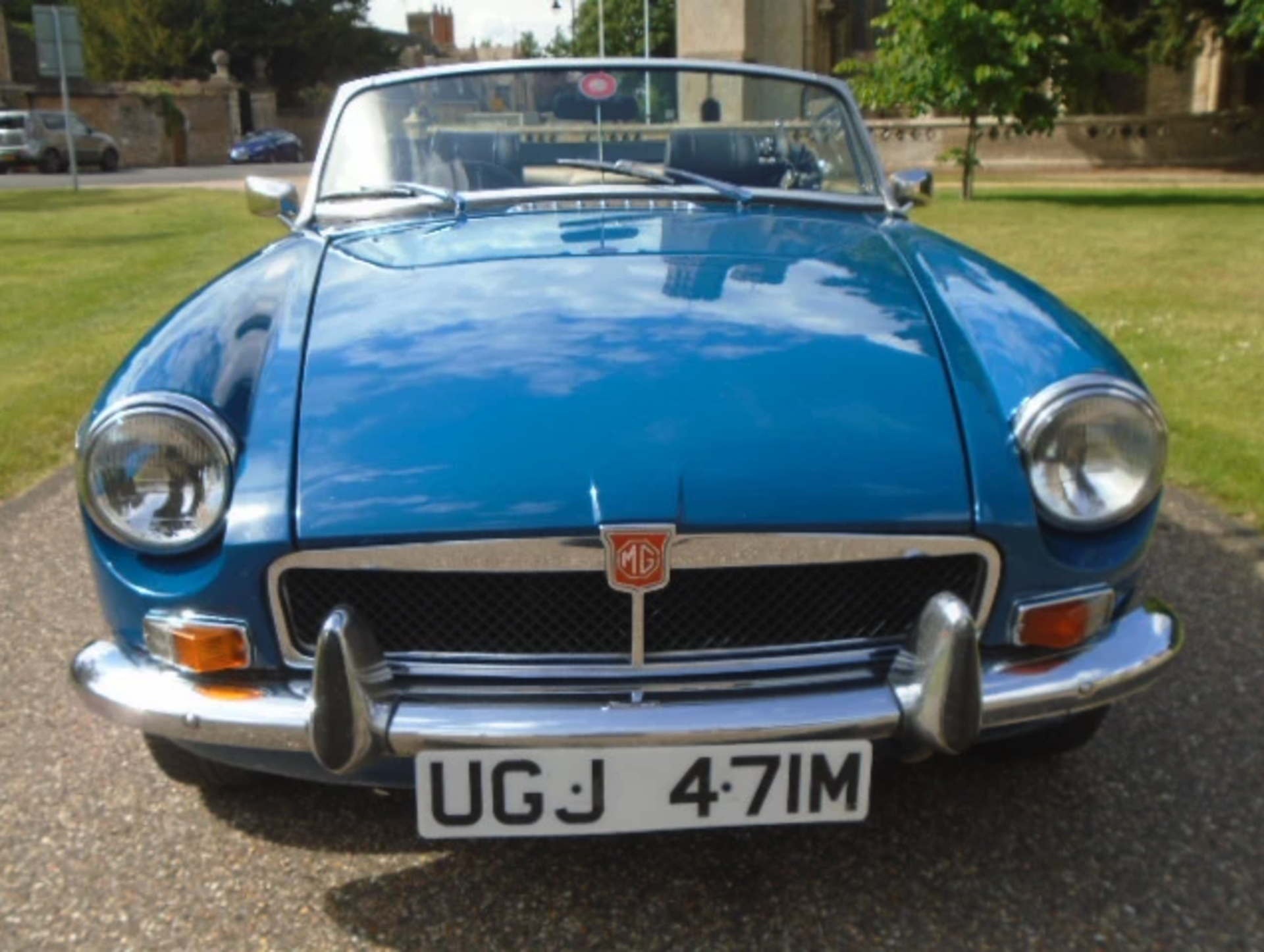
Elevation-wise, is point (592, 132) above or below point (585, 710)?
above

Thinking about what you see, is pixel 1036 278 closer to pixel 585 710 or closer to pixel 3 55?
pixel 585 710

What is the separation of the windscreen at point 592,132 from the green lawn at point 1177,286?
1.98 metres

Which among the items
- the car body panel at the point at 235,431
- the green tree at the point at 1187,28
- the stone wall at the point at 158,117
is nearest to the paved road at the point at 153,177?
the stone wall at the point at 158,117

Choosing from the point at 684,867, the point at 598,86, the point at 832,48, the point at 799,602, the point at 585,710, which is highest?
the point at 832,48

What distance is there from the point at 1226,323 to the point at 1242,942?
6.35 m

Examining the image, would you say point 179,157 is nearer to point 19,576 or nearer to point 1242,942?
point 19,576

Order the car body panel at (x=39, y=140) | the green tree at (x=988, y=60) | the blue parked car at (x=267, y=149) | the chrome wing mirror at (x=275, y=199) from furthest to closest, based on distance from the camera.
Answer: the blue parked car at (x=267, y=149), the car body panel at (x=39, y=140), the green tree at (x=988, y=60), the chrome wing mirror at (x=275, y=199)

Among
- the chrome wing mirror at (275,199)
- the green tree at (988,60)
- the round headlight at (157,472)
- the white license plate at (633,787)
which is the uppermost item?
the green tree at (988,60)

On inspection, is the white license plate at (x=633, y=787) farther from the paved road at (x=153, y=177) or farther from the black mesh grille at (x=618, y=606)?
the paved road at (x=153, y=177)

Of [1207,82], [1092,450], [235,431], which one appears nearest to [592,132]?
[235,431]

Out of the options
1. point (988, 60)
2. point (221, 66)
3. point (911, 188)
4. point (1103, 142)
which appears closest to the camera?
point (911, 188)

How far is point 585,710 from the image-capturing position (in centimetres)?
189

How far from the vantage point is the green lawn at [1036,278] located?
5340mm

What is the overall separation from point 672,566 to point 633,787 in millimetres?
333
